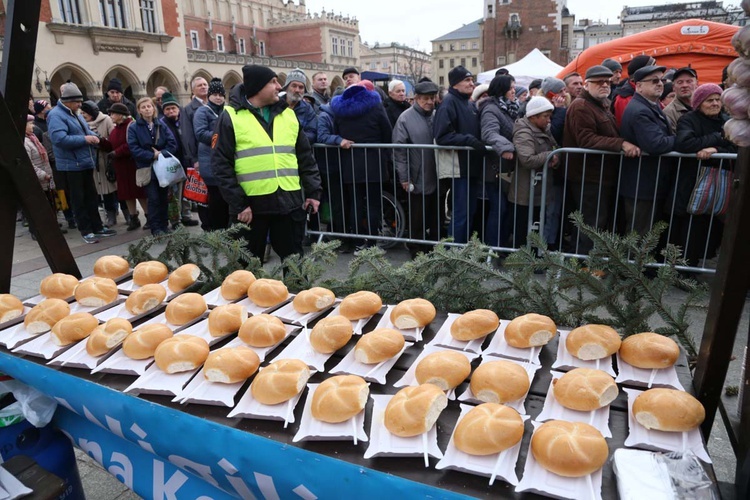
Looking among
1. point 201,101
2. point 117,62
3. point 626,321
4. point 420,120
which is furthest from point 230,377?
point 117,62

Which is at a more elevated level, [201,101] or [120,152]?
[201,101]

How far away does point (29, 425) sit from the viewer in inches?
89.6

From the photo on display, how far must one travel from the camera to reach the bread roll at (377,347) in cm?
182

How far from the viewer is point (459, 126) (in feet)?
19.0

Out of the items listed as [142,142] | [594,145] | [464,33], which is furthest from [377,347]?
[464,33]

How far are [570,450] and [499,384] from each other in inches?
12.6

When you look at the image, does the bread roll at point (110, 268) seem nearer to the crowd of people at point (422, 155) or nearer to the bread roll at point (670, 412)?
the crowd of people at point (422, 155)

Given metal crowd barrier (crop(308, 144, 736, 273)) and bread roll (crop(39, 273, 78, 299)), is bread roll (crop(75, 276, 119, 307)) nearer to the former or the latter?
bread roll (crop(39, 273, 78, 299))

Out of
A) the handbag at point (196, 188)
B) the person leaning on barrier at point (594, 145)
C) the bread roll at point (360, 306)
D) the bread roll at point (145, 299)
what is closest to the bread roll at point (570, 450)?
the bread roll at point (360, 306)

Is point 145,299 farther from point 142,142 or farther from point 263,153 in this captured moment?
point 142,142

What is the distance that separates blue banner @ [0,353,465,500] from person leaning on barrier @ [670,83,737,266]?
471cm

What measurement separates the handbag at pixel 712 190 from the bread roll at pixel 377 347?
4.32m

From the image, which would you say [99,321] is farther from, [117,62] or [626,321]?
[117,62]

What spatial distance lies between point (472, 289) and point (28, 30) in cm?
261
